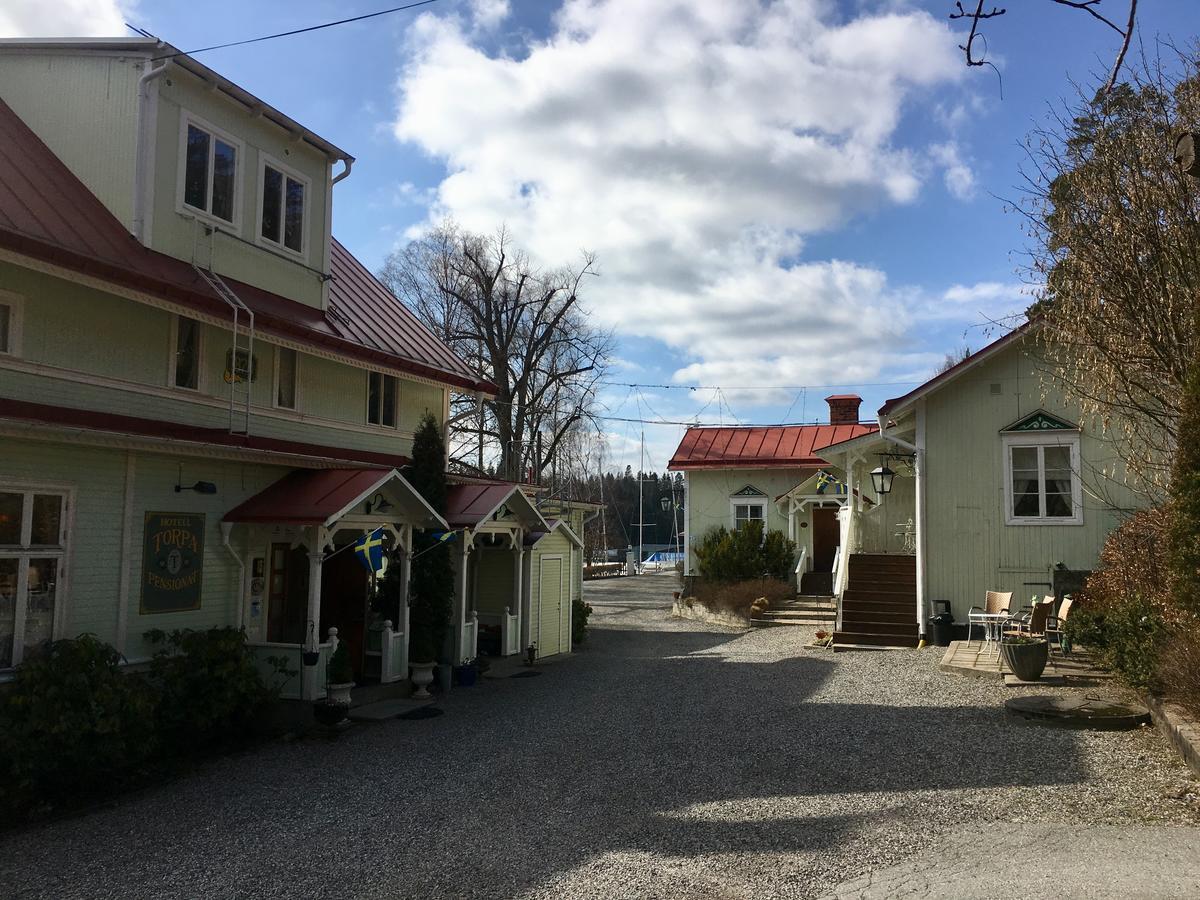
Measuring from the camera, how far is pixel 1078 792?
7.05 m

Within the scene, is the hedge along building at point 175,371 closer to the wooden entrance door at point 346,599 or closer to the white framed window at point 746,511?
the wooden entrance door at point 346,599

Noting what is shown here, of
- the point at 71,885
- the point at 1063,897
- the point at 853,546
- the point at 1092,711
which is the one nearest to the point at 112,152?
the point at 71,885

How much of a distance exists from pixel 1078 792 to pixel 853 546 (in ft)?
37.8

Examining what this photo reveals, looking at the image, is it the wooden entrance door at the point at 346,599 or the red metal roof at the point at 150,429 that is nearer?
the red metal roof at the point at 150,429

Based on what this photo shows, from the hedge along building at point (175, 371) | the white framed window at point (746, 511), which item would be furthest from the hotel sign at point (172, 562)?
the white framed window at point (746, 511)

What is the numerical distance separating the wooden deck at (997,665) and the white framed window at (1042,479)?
2.52m

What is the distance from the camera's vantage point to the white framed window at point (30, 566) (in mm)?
8453

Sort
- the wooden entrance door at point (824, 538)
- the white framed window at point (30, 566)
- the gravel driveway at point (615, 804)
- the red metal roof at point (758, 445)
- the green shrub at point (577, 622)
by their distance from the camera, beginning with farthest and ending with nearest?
the red metal roof at point (758, 445) < the wooden entrance door at point (824, 538) < the green shrub at point (577, 622) < the white framed window at point (30, 566) < the gravel driveway at point (615, 804)

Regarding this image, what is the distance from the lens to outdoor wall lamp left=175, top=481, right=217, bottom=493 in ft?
34.0

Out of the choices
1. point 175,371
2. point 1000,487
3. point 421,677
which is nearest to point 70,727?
point 175,371

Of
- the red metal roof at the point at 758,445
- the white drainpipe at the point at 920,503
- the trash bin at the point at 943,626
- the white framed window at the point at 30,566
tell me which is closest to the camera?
the white framed window at the point at 30,566

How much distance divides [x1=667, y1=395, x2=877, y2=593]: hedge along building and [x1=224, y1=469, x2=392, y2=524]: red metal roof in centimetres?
1693

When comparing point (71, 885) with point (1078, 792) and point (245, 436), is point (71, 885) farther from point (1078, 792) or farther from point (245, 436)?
point (1078, 792)

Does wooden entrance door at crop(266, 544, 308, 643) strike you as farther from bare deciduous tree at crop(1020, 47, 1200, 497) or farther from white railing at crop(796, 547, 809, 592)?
white railing at crop(796, 547, 809, 592)
